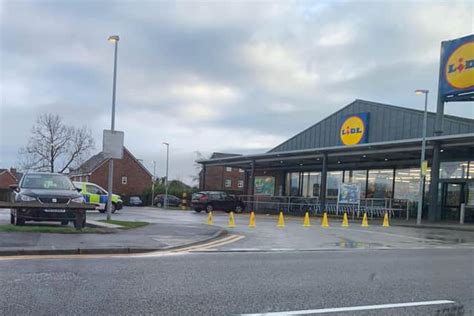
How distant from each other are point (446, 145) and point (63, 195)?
66.1 ft

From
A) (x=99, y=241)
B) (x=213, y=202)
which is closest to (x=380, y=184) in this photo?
(x=213, y=202)

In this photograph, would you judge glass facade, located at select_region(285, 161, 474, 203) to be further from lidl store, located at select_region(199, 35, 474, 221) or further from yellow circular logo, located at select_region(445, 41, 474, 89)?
yellow circular logo, located at select_region(445, 41, 474, 89)

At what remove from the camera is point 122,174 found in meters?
72.6

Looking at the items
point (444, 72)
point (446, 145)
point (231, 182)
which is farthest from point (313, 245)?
point (231, 182)

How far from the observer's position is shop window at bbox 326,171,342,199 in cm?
3878

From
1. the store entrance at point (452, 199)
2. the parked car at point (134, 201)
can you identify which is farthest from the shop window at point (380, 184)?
the parked car at point (134, 201)

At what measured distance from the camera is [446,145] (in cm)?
2639

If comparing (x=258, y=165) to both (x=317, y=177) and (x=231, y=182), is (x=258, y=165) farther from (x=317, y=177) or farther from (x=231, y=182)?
(x=231, y=182)

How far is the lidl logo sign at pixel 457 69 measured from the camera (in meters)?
26.0

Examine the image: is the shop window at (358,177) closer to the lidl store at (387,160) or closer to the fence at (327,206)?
the lidl store at (387,160)

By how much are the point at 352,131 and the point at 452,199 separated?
7.85 metres

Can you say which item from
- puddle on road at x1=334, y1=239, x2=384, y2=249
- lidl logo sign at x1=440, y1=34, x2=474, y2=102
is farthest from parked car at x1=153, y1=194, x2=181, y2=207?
puddle on road at x1=334, y1=239, x2=384, y2=249

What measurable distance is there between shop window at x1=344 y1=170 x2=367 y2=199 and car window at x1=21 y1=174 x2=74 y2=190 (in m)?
25.1

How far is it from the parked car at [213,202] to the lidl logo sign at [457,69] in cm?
1584
